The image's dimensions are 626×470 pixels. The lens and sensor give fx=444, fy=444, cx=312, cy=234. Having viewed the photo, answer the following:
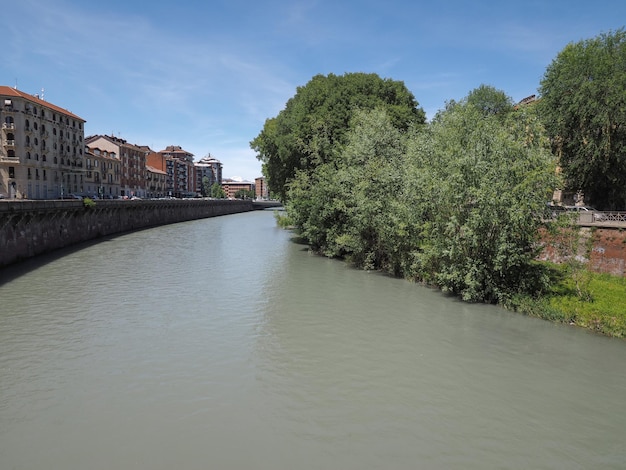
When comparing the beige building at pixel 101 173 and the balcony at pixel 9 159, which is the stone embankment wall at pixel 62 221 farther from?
the beige building at pixel 101 173

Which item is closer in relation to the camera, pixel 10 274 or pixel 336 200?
pixel 10 274

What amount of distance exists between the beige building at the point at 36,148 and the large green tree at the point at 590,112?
70100 millimetres

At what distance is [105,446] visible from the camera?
10180mm

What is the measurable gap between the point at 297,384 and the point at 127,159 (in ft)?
376

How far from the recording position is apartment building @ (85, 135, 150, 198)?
354 feet

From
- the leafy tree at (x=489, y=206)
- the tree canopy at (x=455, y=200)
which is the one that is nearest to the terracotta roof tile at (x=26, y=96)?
the tree canopy at (x=455, y=200)

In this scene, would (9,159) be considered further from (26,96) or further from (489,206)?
(489,206)

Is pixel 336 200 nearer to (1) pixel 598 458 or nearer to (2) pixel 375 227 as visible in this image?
(2) pixel 375 227

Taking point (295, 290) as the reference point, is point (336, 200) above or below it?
above

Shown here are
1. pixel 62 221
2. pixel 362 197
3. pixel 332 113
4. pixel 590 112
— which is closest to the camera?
pixel 362 197

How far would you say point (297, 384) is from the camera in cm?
1355

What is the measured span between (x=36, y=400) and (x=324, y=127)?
3227 centimetres

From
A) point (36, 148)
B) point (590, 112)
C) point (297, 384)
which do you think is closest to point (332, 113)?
point (590, 112)

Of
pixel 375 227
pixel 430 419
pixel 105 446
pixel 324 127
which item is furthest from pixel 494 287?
pixel 324 127
